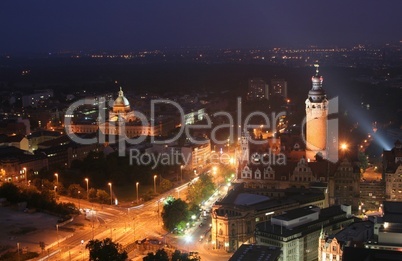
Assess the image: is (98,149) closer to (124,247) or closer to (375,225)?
(124,247)

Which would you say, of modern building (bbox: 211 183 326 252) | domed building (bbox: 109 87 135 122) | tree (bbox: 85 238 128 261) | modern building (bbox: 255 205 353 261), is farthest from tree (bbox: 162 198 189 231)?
domed building (bbox: 109 87 135 122)

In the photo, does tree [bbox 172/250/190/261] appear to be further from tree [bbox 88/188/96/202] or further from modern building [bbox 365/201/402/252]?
tree [bbox 88/188/96/202]

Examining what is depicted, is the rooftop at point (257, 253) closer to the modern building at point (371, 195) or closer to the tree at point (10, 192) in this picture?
the modern building at point (371, 195)

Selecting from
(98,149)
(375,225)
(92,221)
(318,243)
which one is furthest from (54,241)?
(98,149)

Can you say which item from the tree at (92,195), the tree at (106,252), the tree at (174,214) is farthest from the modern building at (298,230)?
the tree at (92,195)

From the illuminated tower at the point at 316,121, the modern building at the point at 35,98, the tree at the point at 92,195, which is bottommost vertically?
the tree at the point at 92,195

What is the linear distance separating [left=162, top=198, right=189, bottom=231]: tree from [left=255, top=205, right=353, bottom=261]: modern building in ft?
11.0

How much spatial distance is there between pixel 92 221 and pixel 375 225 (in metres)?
10.6

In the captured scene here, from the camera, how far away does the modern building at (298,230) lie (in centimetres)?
1744

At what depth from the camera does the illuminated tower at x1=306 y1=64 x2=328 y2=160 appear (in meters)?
26.3

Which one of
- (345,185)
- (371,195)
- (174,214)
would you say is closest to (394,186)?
(371,195)

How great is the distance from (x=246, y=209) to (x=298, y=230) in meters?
2.21

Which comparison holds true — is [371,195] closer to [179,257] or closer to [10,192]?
[179,257]

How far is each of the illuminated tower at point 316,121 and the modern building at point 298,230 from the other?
23.3 ft
